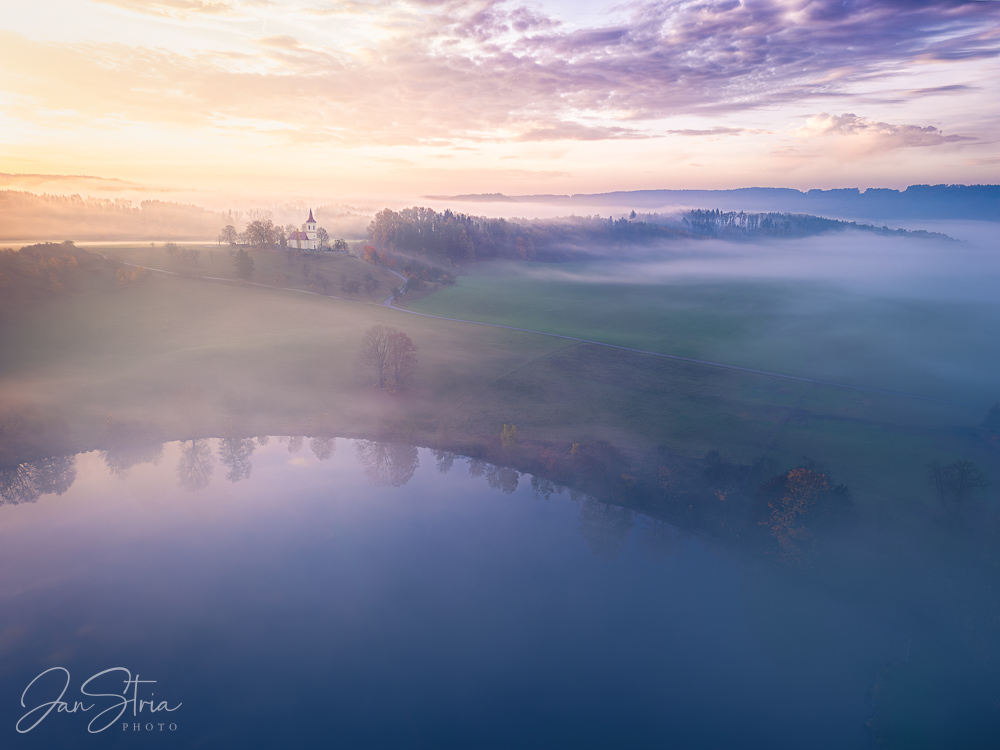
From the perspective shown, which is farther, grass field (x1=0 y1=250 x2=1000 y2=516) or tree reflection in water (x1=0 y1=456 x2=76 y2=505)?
grass field (x1=0 y1=250 x2=1000 y2=516)

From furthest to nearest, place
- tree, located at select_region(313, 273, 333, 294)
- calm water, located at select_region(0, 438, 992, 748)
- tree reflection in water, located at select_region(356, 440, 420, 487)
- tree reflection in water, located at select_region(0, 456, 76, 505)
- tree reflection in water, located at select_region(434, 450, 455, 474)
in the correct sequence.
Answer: tree, located at select_region(313, 273, 333, 294)
tree reflection in water, located at select_region(434, 450, 455, 474)
tree reflection in water, located at select_region(356, 440, 420, 487)
tree reflection in water, located at select_region(0, 456, 76, 505)
calm water, located at select_region(0, 438, 992, 748)

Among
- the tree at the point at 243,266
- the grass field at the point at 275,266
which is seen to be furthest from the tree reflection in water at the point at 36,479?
the grass field at the point at 275,266

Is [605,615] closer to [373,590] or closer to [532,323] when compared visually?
[373,590]

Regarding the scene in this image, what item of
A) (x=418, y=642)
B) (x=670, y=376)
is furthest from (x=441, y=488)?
(x=670, y=376)

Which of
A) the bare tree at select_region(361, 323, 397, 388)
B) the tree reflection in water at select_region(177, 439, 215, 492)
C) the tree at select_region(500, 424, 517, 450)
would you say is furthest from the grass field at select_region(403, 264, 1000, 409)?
the tree reflection in water at select_region(177, 439, 215, 492)

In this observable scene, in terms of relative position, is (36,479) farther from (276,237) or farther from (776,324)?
(776,324)

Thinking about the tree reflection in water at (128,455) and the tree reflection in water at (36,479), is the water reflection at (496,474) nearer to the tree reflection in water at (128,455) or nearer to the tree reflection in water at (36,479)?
the tree reflection in water at (128,455)

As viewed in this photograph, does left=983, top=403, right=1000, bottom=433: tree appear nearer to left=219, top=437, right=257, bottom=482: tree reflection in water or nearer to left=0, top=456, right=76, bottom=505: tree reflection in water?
left=219, top=437, right=257, bottom=482: tree reflection in water

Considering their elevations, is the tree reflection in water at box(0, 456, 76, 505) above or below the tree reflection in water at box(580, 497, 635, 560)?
above
